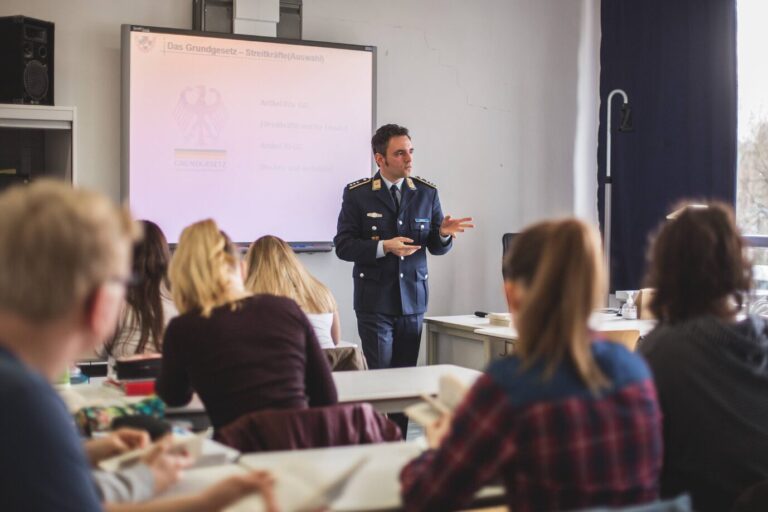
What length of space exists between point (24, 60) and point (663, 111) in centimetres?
415

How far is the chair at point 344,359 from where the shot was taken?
3.75 metres

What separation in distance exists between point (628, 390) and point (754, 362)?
71 cm

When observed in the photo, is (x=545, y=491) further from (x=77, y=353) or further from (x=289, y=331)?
(x=289, y=331)

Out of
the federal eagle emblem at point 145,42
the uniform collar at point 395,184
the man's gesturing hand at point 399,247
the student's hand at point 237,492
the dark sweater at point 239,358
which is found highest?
the federal eagle emblem at point 145,42

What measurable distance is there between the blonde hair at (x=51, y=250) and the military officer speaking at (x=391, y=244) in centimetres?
383

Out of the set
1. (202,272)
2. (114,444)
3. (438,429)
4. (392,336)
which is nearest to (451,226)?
(392,336)

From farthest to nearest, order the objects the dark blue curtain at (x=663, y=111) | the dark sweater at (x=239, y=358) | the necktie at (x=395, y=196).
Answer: the dark blue curtain at (x=663, y=111), the necktie at (x=395, y=196), the dark sweater at (x=239, y=358)

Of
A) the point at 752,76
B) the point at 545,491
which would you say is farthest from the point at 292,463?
the point at 752,76

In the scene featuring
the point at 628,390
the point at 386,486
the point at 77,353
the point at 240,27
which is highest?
the point at 240,27

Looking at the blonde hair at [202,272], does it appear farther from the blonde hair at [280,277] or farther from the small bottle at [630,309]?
the small bottle at [630,309]

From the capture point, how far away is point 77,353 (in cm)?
131

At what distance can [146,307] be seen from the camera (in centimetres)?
349

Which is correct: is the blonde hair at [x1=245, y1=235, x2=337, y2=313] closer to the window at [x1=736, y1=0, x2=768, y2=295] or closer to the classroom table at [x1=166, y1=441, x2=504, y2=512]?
the classroom table at [x1=166, y1=441, x2=504, y2=512]

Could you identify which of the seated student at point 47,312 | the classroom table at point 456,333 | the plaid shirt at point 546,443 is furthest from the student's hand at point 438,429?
the classroom table at point 456,333
